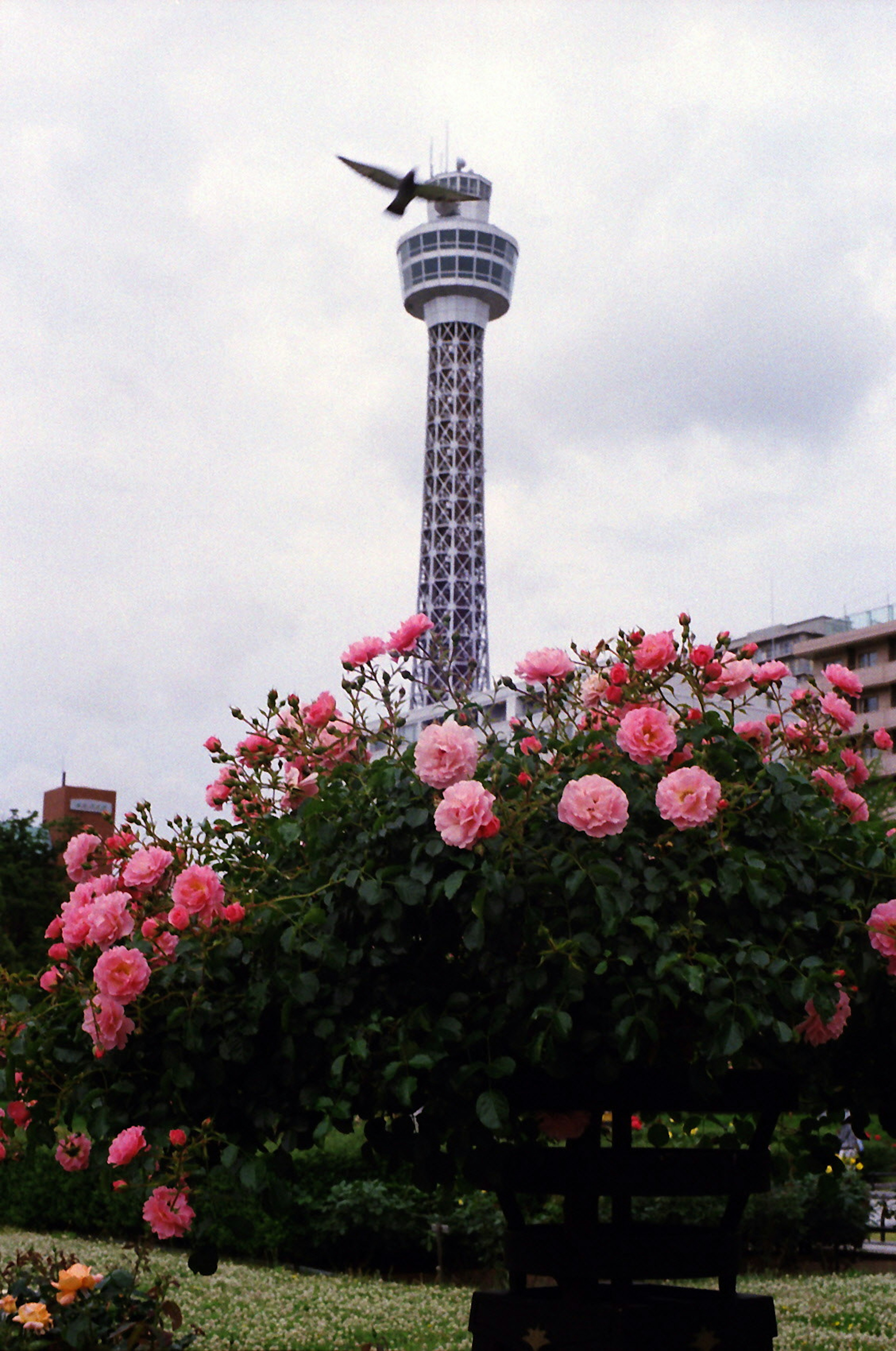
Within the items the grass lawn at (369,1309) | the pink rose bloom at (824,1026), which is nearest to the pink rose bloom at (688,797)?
the pink rose bloom at (824,1026)

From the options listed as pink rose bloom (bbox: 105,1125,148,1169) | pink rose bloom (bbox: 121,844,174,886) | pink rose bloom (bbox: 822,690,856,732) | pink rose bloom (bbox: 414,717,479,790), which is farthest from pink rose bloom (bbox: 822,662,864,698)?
pink rose bloom (bbox: 105,1125,148,1169)

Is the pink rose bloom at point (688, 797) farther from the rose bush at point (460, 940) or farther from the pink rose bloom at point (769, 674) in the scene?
the pink rose bloom at point (769, 674)

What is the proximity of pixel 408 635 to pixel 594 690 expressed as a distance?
68cm

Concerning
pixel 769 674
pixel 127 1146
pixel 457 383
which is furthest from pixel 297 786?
pixel 457 383

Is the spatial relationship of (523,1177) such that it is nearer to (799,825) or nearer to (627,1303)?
(627,1303)

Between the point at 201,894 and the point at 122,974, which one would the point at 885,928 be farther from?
the point at 122,974

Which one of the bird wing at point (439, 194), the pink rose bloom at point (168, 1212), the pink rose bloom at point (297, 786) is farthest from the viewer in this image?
the bird wing at point (439, 194)

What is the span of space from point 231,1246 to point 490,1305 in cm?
908

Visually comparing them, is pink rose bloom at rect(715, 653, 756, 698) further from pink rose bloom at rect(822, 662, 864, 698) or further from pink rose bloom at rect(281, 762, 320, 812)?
pink rose bloom at rect(281, 762, 320, 812)

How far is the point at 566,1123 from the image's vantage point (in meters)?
5.00

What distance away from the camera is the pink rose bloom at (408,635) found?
480 centimetres

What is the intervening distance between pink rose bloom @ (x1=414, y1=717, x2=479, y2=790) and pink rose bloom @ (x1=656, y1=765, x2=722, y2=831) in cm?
57

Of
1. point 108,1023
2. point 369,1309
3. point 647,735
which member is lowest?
point 369,1309

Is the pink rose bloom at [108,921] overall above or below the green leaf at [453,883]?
below
